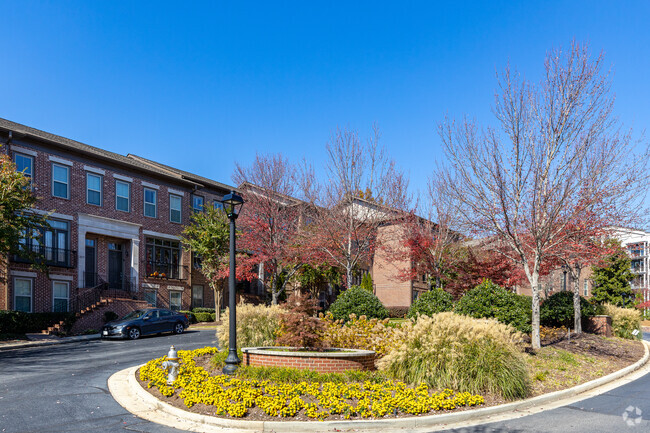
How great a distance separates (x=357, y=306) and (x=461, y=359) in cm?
640

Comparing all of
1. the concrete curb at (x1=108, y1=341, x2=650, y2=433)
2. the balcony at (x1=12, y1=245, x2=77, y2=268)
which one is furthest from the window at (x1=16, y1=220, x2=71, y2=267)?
the concrete curb at (x1=108, y1=341, x2=650, y2=433)

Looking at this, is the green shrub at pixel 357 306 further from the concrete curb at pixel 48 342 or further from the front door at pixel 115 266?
the front door at pixel 115 266

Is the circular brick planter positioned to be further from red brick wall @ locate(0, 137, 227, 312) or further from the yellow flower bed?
red brick wall @ locate(0, 137, 227, 312)

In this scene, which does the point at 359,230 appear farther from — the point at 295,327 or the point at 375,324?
the point at 295,327

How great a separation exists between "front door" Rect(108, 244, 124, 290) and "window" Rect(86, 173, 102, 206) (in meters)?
2.86

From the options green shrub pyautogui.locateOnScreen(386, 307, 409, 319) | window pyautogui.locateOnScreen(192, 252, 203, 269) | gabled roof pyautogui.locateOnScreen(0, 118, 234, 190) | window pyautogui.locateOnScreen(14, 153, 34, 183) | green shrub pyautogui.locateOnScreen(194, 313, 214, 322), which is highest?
gabled roof pyautogui.locateOnScreen(0, 118, 234, 190)

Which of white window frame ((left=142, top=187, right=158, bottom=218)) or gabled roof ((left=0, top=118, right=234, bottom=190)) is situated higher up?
gabled roof ((left=0, top=118, right=234, bottom=190))

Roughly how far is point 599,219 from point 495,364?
10.5 m

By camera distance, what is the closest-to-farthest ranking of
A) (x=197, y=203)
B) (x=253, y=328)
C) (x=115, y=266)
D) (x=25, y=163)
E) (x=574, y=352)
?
(x=253, y=328)
(x=574, y=352)
(x=25, y=163)
(x=115, y=266)
(x=197, y=203)

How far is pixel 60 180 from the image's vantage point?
28.4 metres

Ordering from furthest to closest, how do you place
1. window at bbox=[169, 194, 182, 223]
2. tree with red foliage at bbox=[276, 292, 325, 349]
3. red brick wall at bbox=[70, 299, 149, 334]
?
window at bbox=[169, 194, 182, 223] → red brick wall at bbox=[70, 299, 149, 334] → tree with red foliage at bbox=[276, 292, 325, 349]

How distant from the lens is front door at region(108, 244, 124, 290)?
3100cm

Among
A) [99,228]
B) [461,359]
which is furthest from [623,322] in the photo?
[99,228]

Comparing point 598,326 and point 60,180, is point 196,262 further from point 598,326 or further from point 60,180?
Result: point 598,326
